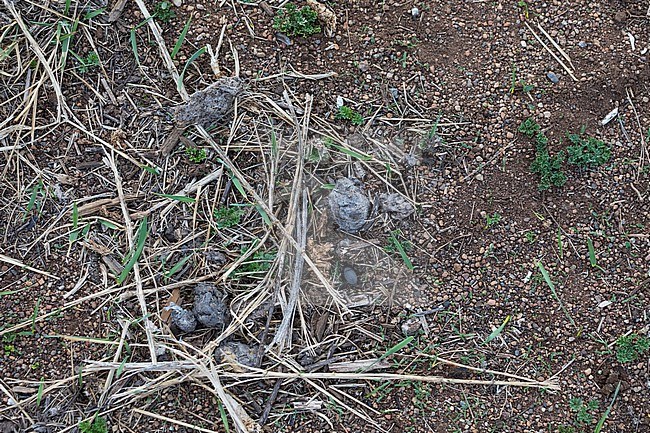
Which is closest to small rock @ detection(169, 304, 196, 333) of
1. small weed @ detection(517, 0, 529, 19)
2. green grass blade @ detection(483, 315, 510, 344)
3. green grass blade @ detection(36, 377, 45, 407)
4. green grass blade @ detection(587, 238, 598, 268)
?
green grass blade @ detection(36, 377, 45, 407)

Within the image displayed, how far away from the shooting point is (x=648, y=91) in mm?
2857

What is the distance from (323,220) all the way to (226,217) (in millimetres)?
448

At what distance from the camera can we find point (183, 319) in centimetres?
269

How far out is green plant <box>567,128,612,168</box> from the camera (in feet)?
9.02

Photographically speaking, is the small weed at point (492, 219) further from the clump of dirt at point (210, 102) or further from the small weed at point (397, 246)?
the clump of dirt at point (210, 102)

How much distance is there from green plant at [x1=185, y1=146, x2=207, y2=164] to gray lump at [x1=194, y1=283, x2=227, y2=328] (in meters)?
0.58

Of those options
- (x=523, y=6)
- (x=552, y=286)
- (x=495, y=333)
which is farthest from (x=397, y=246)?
(x=523, y=6)

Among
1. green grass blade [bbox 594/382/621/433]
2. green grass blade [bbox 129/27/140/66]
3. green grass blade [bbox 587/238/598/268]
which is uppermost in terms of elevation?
green grass blade [bbox 129/27/140/66]

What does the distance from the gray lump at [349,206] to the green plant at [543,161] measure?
2.64 ft

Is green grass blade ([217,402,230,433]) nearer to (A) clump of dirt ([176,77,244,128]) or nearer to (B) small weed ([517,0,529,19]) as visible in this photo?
(A) clump of dirt ([176,77,244,128])

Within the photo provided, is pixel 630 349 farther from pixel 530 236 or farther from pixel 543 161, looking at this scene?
pixel 543 161

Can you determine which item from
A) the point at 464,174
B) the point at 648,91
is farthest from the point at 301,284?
the point at 648,91

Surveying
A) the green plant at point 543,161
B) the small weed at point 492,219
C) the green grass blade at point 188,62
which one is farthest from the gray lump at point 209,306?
the green plant at point 543,161

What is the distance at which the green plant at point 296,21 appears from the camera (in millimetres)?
2869
